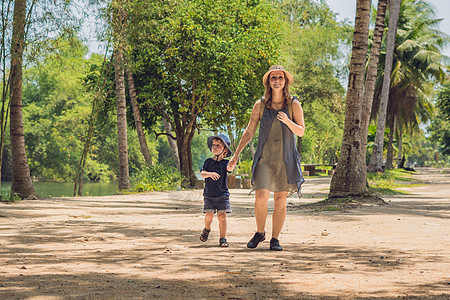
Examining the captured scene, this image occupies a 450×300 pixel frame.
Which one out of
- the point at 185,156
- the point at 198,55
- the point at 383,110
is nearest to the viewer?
the point at 198,55

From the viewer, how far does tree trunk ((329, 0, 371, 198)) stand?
13.1 meters

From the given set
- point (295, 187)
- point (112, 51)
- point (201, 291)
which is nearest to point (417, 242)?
point (295, 187)

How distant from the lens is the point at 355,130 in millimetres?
13023

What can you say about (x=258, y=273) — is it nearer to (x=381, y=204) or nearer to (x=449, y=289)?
(x=449, y=289)

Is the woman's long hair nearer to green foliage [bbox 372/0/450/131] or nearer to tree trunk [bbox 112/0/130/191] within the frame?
tree trunk [bbox 112/0/130/191]

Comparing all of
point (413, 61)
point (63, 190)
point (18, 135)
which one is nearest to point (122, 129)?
point (18, 135)

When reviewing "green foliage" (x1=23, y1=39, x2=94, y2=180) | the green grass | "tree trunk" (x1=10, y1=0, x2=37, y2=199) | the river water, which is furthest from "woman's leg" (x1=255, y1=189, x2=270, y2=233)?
"green foliage" (x1=23, y1=39, x2=94, y2=180)

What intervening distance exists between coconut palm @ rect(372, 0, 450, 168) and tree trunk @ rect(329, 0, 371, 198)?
25043mm

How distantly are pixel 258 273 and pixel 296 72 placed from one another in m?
35.6

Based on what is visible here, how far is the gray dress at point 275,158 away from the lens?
604 cm

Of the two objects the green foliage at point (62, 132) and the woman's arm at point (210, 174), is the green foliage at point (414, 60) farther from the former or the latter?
the woman's arm at point (210, 174)

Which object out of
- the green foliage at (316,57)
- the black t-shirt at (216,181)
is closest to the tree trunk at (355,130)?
the black t-shirt at (216,181)

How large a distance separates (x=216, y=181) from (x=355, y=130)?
732 cm

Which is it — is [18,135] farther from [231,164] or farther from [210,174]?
[231,164]
